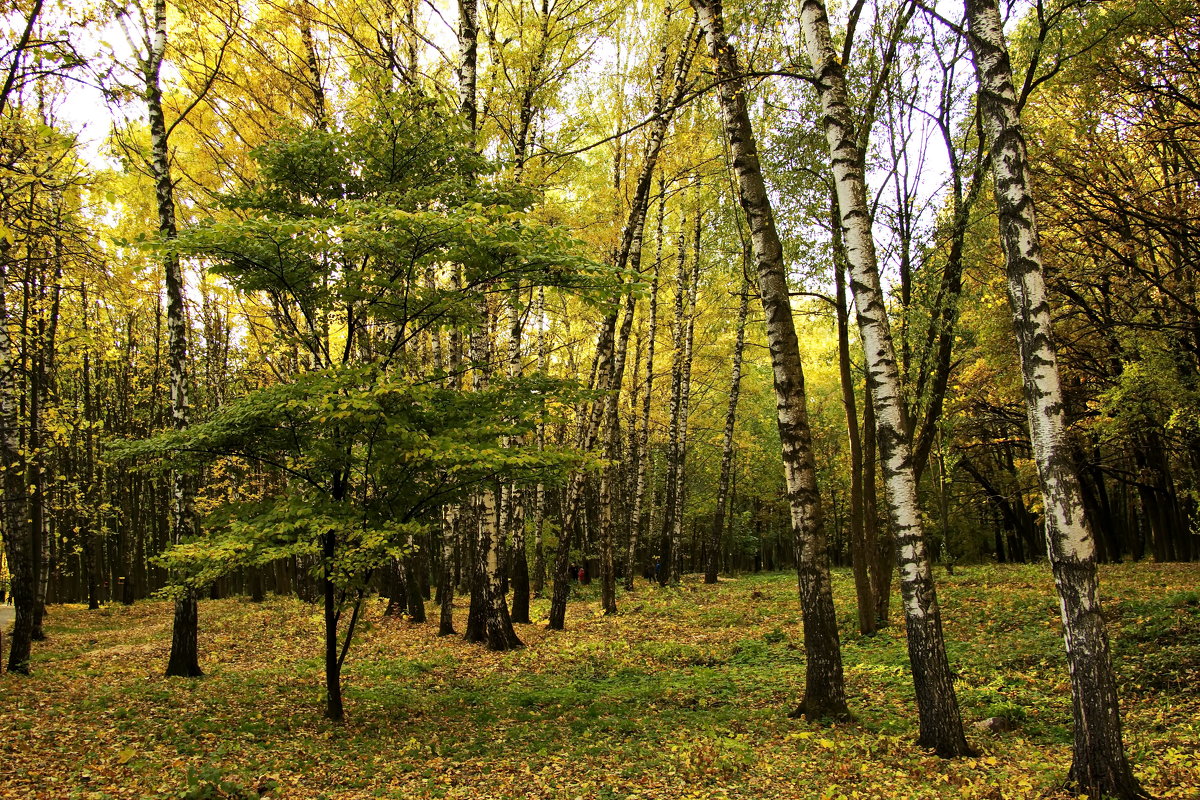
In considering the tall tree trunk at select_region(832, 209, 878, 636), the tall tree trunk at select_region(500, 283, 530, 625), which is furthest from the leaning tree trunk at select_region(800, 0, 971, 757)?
the tall tree trunk at select_region(500, 283, 530, 625)

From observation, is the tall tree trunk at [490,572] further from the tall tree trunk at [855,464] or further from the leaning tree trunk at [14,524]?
the leaning tree trunk at [14,524]

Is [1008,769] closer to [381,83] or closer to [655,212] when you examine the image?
[381,83]

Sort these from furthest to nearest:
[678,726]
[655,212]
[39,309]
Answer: [655,212] → [39,309] → [678,726]

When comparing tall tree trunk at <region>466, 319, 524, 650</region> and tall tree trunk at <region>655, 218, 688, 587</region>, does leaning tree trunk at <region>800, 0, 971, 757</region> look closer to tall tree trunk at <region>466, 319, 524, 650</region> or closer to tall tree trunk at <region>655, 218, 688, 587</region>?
tall tree trunk at <region>466, 319, 524, 650</region>

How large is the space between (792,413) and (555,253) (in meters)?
3.24

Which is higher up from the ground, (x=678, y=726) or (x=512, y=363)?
(x=512, y=363)

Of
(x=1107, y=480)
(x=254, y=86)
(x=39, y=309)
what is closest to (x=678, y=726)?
(x=254, y=86)

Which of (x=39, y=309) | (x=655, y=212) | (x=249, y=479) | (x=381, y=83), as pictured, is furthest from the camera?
(x=249, y=479)

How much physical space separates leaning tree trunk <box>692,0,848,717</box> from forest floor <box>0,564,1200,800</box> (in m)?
0.63

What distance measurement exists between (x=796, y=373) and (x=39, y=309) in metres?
17.5

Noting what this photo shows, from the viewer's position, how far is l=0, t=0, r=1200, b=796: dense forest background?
21.9ft

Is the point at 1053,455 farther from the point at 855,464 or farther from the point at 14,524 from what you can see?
the point at 14,524

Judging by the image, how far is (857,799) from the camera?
5117 mm

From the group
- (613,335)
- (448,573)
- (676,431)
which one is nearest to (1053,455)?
(613,335)
